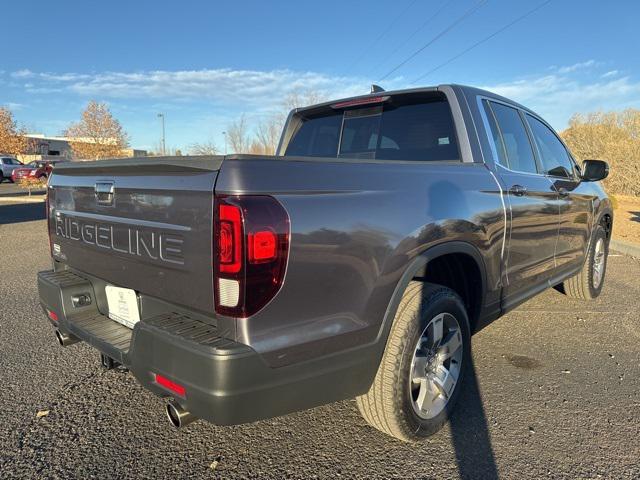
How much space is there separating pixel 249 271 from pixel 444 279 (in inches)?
63.6

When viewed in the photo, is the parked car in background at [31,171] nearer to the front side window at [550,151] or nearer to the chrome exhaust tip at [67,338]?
the chrome exhaust tip at [67,338]

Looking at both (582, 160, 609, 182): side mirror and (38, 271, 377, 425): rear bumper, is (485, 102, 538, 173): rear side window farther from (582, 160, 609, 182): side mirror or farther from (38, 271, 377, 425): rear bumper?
(38, 271, 377, 425): rear bumper

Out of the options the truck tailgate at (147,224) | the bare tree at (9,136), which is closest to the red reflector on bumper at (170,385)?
the truck tailgate at (147,224)

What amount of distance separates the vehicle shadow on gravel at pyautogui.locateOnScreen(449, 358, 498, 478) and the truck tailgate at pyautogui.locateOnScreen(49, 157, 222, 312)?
5.05 ft

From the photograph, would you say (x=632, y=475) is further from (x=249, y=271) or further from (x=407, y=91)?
(x=407, y=91)

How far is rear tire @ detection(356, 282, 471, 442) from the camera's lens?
7.26 feet

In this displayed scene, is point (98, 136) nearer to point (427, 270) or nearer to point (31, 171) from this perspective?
point (31, 171)

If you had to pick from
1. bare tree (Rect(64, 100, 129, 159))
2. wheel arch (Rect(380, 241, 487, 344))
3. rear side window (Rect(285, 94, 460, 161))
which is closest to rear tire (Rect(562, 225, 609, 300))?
wheel arch (Rect(380, 241, 487, 344))

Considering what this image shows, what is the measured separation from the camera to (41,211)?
1348 cm

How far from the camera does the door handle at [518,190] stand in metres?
3.01

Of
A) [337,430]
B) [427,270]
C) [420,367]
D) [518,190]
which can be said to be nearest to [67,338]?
[337,430]

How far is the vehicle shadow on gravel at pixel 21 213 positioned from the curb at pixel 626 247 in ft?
43.3

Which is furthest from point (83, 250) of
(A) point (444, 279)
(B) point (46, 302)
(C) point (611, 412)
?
(C) point (611, 412)

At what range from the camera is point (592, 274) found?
16.2ft
